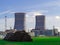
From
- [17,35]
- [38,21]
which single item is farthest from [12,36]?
[38,21]

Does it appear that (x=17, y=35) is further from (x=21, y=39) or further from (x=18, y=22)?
(x=18, y=22)

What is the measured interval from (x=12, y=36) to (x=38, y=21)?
10353 cm

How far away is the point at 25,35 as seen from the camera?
2606 cm

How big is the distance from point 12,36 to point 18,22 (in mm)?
91242

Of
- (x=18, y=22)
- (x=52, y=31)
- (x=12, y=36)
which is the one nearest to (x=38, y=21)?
(x=18, y=22)

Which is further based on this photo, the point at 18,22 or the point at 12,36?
the point at 18,22

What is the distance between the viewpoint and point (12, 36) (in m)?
26.9

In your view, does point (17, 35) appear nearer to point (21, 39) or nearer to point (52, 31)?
point (21, 39)

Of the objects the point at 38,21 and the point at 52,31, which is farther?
→ the point at 38,21

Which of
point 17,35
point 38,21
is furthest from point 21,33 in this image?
point 38,21

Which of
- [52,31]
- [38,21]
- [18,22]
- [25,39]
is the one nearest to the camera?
[25,39]

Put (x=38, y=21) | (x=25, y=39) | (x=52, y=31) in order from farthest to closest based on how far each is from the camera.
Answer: (x=38, y=21) < (x=52, y=31) < (x=25, y=39)

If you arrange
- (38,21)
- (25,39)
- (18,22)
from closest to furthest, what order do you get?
(25,39)
(18,22)
(38,21)

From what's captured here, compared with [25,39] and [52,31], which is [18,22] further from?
[25,39]
